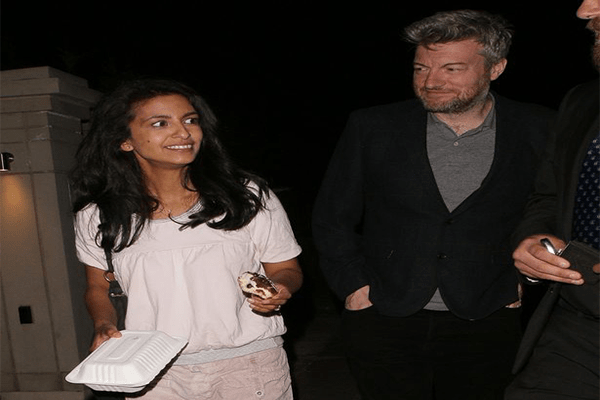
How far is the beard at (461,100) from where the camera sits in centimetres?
281

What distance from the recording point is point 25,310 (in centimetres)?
483

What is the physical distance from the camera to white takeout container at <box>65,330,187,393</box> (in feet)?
6.60

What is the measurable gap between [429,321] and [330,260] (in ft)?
1.83

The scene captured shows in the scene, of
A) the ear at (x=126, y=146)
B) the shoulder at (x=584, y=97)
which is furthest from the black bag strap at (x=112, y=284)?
the shoulder at (x=584, y=97)

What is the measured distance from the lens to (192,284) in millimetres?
2332

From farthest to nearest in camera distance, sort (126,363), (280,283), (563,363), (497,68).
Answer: (497,68)
(280,283)
(563,363)
(126,363)

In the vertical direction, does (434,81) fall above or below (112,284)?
above

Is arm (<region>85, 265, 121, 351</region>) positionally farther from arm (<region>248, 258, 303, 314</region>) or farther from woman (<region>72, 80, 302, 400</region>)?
arm (<region>248, 258, 303, 314</region>)

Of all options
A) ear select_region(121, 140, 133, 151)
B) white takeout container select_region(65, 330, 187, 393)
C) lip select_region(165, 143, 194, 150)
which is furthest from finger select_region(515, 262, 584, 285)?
ear select_region(121, 140, 133, 151)

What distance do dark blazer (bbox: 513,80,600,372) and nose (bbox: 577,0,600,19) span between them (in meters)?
0.27

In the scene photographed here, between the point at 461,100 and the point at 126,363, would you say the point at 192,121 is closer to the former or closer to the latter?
the point at 126,363

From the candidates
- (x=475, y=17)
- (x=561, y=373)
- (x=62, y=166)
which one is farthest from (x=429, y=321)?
(x=62, y=166)

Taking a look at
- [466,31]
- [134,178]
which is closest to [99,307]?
[134,178]

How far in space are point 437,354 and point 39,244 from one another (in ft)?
10.7
